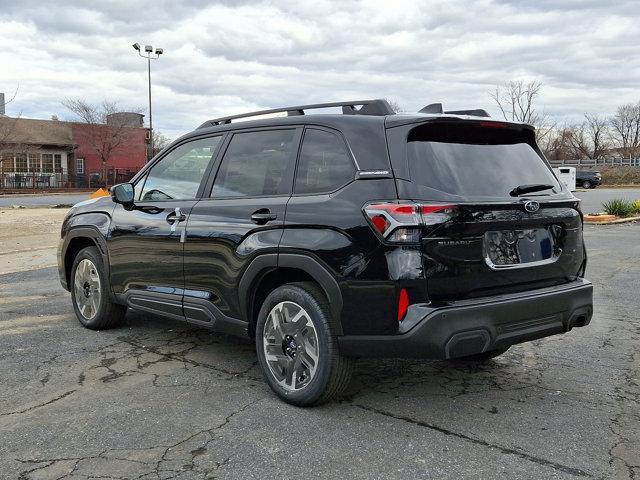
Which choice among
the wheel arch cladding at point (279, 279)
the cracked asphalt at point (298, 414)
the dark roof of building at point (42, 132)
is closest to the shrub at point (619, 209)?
the cracked asphalt at point (298, 414)

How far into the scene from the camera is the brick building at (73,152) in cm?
4891

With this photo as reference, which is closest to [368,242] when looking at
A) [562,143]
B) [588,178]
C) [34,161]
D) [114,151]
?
[588,178]

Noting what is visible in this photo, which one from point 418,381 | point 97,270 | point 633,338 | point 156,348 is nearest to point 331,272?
point 418,381

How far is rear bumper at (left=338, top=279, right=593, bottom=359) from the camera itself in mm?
3191

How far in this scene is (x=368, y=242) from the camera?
3.30 meters

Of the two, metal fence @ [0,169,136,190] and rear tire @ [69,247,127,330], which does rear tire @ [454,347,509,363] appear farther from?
metal fence @ [0,169,136,190]

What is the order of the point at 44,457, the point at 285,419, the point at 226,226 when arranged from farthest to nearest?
the point at 226,226 < the point at 285,419 < the point at 44,457

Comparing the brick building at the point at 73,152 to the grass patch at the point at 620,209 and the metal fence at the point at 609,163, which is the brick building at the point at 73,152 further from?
the metal fence at the point at 609,163

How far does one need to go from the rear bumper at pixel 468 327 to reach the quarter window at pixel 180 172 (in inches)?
74.9

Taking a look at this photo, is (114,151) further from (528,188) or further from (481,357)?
(528,188)

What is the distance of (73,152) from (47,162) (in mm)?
2332

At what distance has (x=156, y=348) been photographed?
5.02m

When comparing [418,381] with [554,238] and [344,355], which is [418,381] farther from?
[554,238]

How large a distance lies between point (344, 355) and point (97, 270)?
2.90 metres
